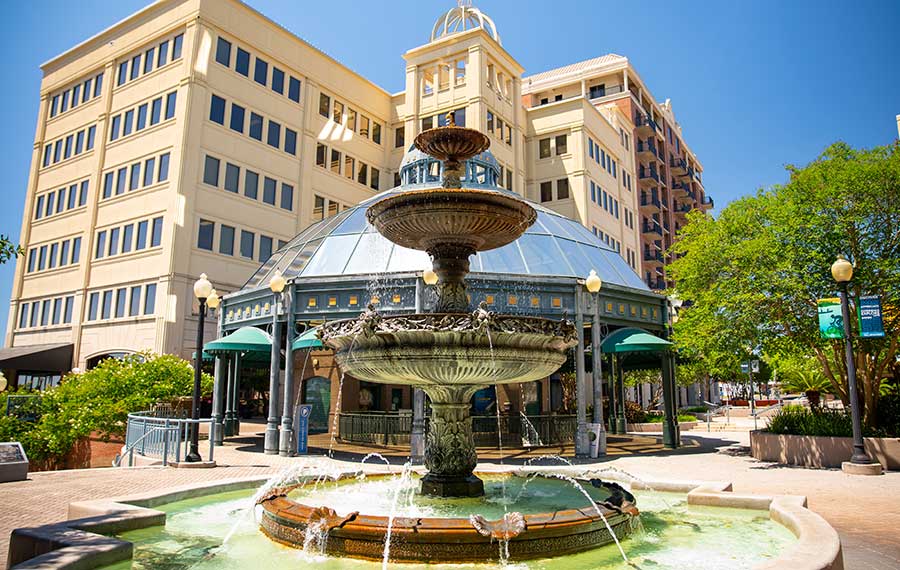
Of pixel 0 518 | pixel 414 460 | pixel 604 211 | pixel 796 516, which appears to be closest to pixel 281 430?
pixel 414 460

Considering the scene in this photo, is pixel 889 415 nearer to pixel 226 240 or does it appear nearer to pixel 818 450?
pixel 818 450

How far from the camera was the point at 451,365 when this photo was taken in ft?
23.5

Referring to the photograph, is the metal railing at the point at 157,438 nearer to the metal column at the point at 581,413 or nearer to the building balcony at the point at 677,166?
the metal column at the point at 581,413

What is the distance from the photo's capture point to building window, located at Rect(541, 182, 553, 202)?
1859 inches

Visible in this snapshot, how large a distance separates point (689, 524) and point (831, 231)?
1196cm

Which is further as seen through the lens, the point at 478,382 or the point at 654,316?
the point at 654,316

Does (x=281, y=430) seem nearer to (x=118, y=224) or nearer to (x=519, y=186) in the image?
(x=118, y=224)

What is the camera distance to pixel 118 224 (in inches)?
1388

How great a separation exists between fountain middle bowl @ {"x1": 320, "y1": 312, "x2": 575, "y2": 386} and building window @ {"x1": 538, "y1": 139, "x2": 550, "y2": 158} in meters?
42.0

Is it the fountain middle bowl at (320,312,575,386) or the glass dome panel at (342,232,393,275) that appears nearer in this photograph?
the fountain middle bowl at (320,312,575,386)

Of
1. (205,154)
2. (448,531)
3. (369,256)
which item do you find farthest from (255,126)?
(448,531)

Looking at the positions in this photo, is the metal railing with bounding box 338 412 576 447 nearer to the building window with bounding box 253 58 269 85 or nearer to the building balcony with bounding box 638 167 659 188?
the building window with bounding box 253 58 269 85

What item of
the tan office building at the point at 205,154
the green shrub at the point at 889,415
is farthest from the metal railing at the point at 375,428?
the tan office building at the point at 205,154

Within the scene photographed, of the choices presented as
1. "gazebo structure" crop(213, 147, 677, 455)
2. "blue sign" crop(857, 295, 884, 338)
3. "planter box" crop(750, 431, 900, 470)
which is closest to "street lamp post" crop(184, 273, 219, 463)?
"gazebo structure" crop(213, 147, 677, 455)
